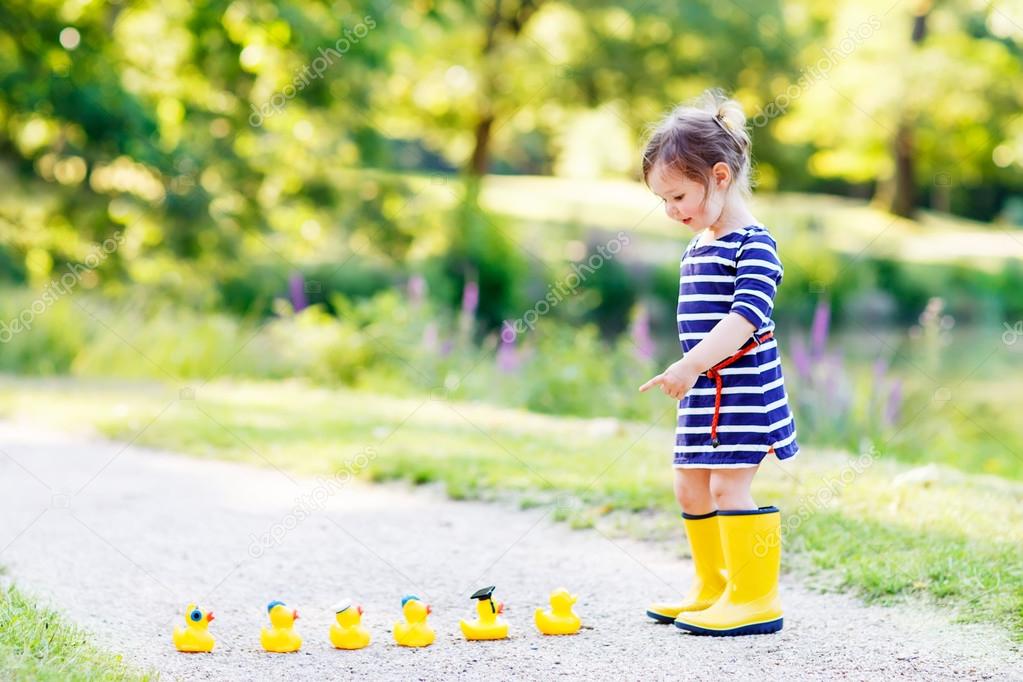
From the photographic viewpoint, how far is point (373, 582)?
3846 millimetres

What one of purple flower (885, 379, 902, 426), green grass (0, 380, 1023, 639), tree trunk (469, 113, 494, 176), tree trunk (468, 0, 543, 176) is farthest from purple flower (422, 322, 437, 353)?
tree trunk (469, 113, 494, 176)

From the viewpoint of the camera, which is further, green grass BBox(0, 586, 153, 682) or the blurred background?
the blurred background

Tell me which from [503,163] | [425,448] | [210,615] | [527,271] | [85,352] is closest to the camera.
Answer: [210,615]

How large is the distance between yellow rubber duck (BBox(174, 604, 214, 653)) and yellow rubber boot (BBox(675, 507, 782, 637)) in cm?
128

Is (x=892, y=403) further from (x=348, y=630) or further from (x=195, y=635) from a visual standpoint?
(x=195, y=635)

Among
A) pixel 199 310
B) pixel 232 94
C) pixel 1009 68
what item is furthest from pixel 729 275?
pixel 1009 68

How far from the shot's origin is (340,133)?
45.8ft

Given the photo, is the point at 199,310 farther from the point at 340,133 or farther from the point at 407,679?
the point at 407,679

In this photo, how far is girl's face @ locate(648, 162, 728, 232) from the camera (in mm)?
3184

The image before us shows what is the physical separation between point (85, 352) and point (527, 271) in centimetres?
652
